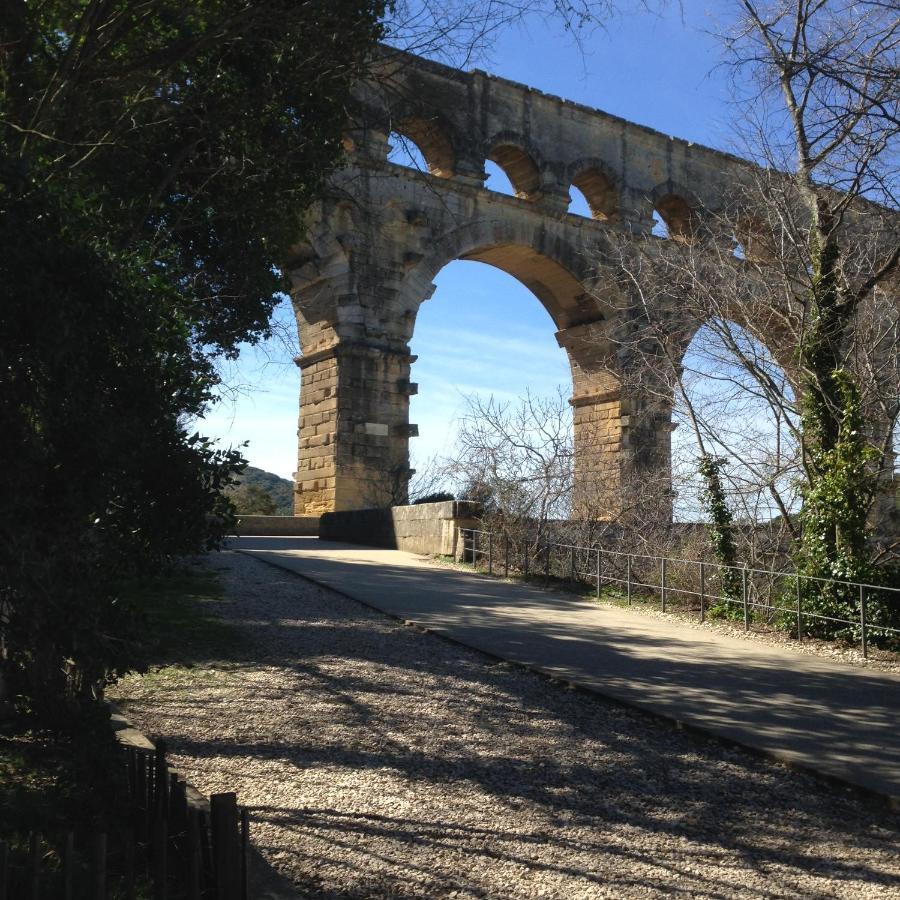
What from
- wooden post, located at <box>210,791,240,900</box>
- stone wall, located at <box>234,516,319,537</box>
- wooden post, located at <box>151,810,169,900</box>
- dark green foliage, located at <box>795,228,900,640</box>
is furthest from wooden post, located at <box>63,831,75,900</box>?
stone wall, located at <box>234,516,319,537</box>

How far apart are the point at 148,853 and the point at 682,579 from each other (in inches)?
327

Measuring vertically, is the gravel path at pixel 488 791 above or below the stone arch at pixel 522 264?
below

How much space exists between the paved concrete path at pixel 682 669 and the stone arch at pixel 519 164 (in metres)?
13.0

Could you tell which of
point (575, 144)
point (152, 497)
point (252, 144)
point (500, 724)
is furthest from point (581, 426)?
point (152, 497)

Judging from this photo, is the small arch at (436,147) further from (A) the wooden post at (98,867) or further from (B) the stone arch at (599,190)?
(A) the wooden post at (98,867)

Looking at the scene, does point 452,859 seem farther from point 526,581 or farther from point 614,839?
point 526,581

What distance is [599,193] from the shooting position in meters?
23.5

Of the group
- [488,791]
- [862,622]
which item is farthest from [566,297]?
[488,791]

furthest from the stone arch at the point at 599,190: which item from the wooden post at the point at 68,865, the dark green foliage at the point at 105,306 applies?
the wooden post at the point at 68,865

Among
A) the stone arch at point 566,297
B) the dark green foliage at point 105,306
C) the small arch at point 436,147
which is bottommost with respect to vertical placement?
the dark green foliage at point 105,306

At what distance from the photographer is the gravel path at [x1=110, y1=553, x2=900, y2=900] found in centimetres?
325

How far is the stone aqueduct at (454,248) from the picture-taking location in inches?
742

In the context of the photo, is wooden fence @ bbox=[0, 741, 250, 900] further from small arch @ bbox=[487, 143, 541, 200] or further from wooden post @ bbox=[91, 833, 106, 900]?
small arch @ bbox=[487, 143, 541, 200]

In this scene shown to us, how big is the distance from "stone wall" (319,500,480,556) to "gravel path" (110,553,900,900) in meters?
7.12
